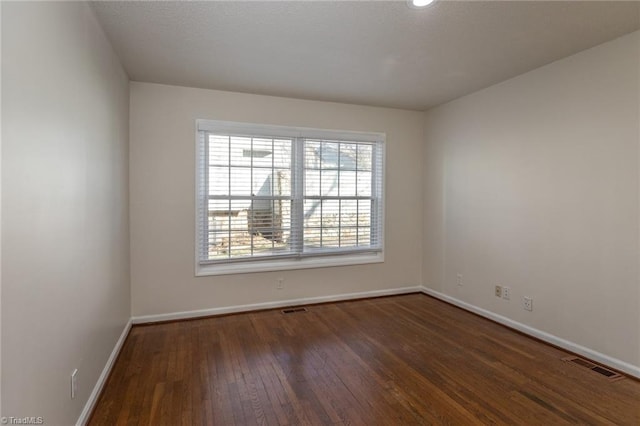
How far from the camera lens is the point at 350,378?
7.85ft

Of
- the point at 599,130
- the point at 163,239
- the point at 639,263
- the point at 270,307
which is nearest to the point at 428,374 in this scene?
the point at 639,263

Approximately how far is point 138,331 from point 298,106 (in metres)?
2.94

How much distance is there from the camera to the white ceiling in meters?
2.12

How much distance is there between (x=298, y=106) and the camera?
13.0 feet

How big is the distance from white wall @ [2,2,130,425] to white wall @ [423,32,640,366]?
11.6ft

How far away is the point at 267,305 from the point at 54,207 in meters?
2.68

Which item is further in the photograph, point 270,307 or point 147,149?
point 270,307

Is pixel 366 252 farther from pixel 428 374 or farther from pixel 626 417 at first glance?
pixel 626 417

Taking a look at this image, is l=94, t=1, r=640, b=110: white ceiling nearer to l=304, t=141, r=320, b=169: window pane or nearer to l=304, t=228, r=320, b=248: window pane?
l=304, t=141, r=320, b=169: window pane

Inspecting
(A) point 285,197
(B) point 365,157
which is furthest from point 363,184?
(A) point 285,197

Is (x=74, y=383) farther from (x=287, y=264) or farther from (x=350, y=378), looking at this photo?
(x=287, y=264)

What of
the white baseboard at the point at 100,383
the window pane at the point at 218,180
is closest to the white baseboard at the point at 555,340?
the window pane at the point at 218,180

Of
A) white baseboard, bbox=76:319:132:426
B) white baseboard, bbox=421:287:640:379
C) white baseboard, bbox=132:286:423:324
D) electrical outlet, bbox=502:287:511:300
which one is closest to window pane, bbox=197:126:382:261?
white baseboard, bbox=132:286:423:324

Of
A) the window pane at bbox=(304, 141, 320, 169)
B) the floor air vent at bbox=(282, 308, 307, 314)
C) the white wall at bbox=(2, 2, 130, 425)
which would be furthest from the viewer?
the window pane at bbox=(304, 141, 320, 169)
